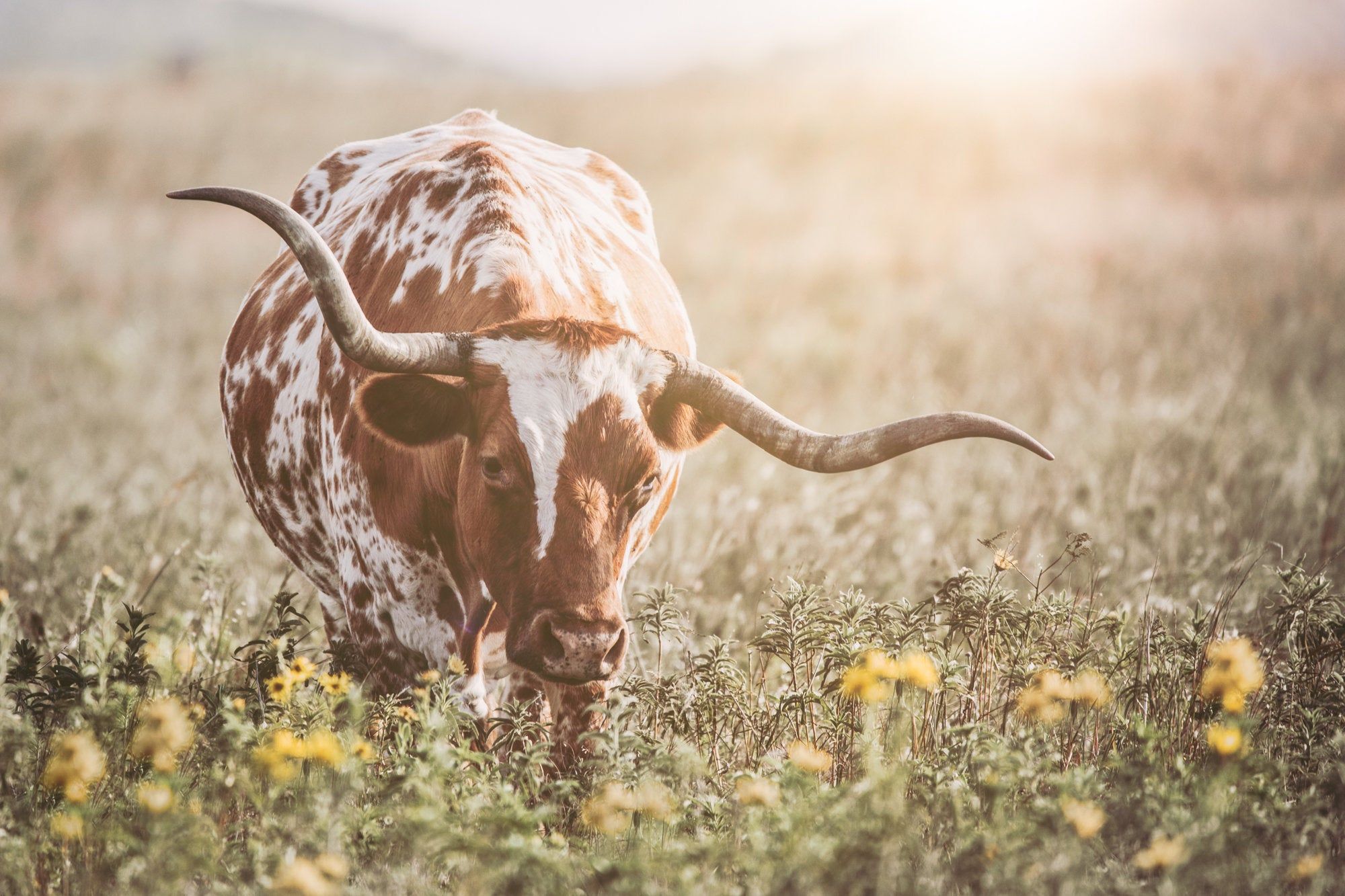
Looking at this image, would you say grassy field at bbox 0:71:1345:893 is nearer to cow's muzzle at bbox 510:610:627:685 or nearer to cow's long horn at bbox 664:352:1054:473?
cow's muzzle at bbox 510:610:627:685

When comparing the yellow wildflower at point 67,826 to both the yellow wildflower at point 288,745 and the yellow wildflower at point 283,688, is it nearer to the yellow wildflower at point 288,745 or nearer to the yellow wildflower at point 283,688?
the yellow wildflower at point 288,745

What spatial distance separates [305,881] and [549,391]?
1.46 meters

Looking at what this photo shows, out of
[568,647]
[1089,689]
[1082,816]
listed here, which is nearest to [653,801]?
[568,647]

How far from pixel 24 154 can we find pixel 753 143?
13287mm

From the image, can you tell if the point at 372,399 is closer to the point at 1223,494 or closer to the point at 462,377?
the point at 462,377

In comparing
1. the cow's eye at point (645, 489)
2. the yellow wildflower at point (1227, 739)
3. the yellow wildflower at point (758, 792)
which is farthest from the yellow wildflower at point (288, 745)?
the yellow wildflower at point (1227, 739)

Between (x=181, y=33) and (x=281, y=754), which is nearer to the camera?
(x=281, y=754)

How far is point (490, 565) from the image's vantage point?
3.20 meters

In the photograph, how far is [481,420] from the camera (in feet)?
10.8

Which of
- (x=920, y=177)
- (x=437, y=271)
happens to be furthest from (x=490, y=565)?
(x=920, y=177)

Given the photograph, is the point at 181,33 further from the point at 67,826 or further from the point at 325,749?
the point at 325,749

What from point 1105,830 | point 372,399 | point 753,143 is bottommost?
point 1105,830

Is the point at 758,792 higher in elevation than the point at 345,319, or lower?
lower

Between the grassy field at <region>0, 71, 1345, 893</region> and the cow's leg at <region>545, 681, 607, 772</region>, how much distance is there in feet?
0.48
